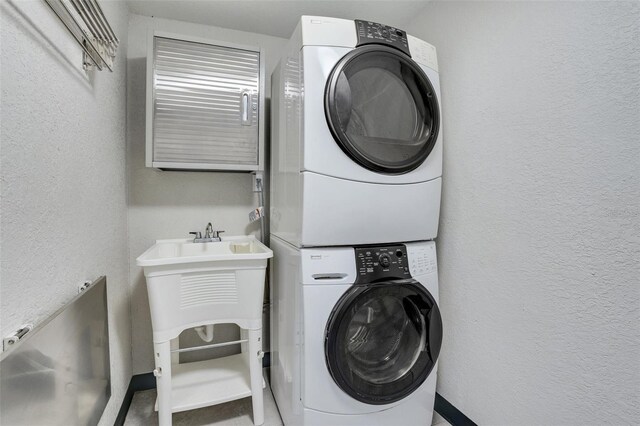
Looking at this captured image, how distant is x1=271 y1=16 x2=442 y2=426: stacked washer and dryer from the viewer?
4.06 ft

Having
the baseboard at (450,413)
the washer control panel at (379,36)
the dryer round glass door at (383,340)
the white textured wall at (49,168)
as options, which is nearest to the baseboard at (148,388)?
the baseboard at (450,413)

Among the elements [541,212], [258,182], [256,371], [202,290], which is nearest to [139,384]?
[256,371]

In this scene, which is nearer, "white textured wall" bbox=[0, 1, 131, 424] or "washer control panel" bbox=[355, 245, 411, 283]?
"white textured wall" bbox=[0, 1, 131, 424]

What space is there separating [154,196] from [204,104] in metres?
0.70

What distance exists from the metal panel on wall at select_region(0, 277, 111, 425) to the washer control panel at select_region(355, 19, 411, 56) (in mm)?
1526

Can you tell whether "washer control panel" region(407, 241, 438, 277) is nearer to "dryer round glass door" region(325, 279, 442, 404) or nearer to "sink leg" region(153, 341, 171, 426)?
"dryer round glass door" region(325, 279, 442, 404)

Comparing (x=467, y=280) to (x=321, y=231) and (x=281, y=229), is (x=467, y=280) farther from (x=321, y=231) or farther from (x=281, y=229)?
(x=281, y=229)

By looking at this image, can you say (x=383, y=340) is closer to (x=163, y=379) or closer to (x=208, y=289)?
(x=208, y=289)

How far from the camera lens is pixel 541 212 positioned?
1127 millimetres

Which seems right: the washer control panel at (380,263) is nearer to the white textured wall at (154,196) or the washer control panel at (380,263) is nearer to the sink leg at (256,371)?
the sink leg at (256,371)

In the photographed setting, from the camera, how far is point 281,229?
1.61 meters

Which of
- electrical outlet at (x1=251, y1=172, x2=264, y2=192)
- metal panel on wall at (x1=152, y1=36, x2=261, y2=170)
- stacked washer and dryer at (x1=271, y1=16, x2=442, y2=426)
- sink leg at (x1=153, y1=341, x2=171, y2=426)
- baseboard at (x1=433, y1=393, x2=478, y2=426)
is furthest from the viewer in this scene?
electrical outlet at (x1=251, y1=172, x2=264, y2=192)

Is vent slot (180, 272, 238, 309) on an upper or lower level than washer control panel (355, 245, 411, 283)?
lower

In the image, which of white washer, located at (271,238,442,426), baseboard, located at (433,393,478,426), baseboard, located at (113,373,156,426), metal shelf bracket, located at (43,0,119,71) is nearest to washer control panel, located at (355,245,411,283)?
white washer, located at (271,238,442,426)
